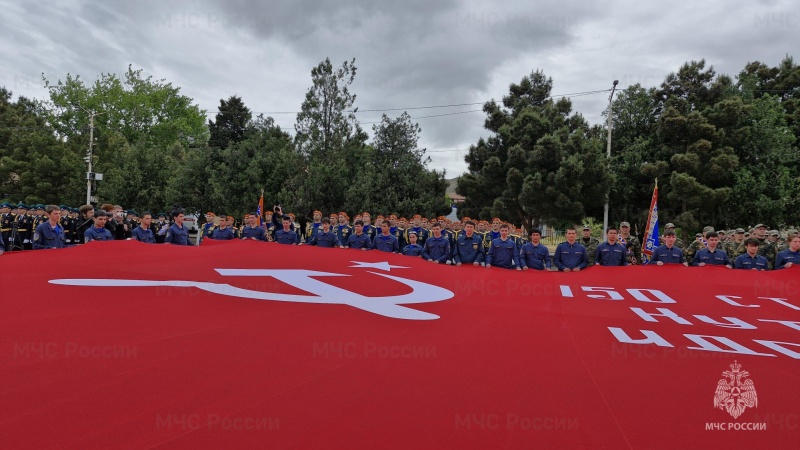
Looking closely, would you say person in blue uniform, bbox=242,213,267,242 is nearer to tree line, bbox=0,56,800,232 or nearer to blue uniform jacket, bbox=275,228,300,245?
blue uniform jacket, bbox=275,228,300,245

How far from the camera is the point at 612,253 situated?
853cm

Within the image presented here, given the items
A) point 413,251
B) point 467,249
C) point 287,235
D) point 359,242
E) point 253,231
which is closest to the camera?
point 467,249

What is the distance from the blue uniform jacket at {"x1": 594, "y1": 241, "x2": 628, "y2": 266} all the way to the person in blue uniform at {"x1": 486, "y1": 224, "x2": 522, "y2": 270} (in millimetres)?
1477

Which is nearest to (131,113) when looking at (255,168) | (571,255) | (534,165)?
(255,168)

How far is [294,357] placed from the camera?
3.24 meters

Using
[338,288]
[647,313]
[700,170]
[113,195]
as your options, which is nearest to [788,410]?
[647,313]

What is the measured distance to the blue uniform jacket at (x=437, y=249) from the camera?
9406mm

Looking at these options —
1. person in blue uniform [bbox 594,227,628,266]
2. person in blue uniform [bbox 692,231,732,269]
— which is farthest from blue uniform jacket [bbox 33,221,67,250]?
person in blue uniform [bbox 692,231,732,269]

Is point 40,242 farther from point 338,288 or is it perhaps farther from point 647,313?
point 647,313

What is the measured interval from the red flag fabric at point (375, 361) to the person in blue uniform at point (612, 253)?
239 cm

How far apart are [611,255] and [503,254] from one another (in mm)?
1891

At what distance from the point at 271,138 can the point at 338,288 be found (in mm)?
21868

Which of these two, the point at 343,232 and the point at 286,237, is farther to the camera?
the point at 343,232

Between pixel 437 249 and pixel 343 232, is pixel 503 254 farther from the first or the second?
pixel 343 232
